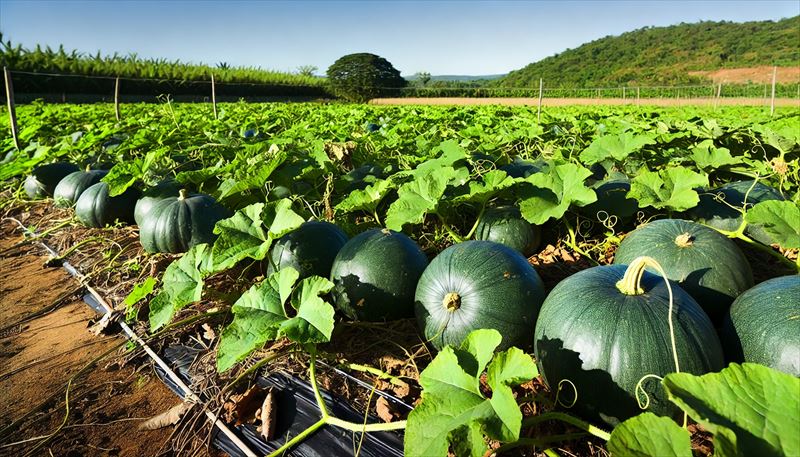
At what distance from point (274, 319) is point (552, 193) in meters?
2.03

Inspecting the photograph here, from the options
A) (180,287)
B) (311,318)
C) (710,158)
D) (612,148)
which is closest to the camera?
(311,318)

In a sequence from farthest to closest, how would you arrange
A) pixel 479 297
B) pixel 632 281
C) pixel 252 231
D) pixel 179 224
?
pixel 179 224 < pixel 252 231 < pixel 479 297 < pixel 632 281

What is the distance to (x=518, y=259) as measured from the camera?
263 cm

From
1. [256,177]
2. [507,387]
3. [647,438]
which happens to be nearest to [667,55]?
[256,177]

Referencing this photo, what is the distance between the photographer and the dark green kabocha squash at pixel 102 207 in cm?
521

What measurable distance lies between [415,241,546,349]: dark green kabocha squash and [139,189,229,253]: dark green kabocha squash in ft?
7.36

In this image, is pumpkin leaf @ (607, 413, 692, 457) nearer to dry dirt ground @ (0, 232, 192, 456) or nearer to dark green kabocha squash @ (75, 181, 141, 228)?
dry dirt ground @ (0, 232, 192, 456)

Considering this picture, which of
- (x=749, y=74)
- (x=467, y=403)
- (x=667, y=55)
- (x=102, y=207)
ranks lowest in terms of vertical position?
(x=467, y=403)

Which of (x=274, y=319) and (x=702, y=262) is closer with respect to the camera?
(x=274, y=319)

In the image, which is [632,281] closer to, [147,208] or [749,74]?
[147,208]

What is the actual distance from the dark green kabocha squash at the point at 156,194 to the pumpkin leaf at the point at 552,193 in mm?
3258

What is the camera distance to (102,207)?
520 cm

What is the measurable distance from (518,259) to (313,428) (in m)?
1.31

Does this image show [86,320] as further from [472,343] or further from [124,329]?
[472,343]
